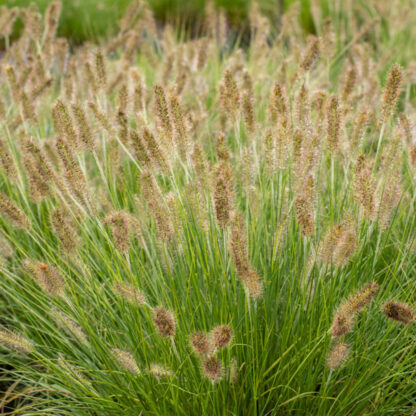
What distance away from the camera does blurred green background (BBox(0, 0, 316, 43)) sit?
8859mm

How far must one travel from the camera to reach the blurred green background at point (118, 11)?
886 cm

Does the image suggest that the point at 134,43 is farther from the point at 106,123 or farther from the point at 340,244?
the point at 340,244

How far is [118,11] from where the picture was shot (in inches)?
362

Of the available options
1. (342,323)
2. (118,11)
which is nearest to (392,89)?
(342,323)

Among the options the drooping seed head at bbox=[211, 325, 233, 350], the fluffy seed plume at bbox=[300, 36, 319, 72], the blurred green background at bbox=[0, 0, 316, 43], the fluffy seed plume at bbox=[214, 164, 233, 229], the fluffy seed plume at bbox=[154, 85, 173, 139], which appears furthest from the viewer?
the blurred green background at bbox=[0, 0, 316, 43]

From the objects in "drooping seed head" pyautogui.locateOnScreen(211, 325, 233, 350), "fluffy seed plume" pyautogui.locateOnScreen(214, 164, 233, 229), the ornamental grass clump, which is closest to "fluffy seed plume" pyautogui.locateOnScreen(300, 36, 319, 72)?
the ornamental grass clump

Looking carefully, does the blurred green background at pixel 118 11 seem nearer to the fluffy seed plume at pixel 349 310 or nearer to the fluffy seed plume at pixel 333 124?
the fluffy seed plume at pixel 333 124

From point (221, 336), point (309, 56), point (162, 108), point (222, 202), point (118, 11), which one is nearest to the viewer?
point (221, 336)

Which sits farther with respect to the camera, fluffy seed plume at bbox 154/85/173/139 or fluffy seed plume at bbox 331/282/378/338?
fluffy seed plume at bbox 154/85/173/139

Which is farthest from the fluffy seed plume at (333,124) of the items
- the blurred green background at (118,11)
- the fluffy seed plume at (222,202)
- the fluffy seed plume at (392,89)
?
the blurred green background at (118,11)

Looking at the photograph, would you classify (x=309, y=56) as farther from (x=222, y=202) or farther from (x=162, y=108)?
(x=222, y=202)

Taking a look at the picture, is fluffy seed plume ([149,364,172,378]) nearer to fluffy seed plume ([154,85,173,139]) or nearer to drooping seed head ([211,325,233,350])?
drooping seed head ([211,325,233,350])

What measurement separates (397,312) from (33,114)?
2.01 meters

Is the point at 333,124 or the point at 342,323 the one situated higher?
the point at 333,124
